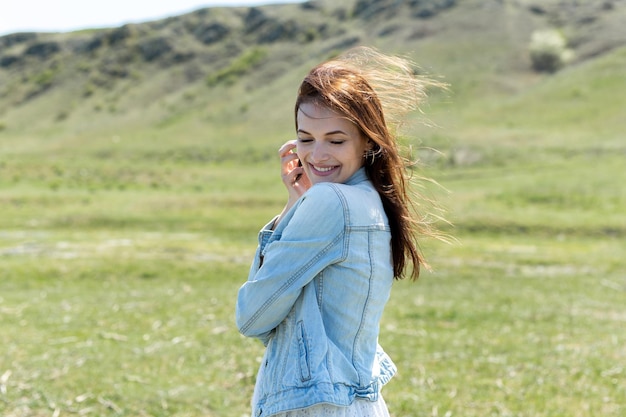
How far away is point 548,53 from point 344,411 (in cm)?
8057

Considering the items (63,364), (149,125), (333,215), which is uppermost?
(333,215)

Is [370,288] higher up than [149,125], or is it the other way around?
[370,288]

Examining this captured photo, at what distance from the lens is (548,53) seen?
253 ft

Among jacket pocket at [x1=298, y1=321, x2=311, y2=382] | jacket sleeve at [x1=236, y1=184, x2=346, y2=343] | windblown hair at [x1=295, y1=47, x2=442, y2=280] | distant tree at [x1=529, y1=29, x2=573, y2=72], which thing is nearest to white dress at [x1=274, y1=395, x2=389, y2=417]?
jacket pocket at [x1=298, y1=321, x2=311, y2=382]

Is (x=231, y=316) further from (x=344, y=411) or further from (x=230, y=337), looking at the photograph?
(x=344, y=411)

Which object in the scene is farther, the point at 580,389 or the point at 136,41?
the point at 136,41

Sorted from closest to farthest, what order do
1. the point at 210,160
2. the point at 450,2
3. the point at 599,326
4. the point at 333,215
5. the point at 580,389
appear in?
the point at 333,215 < the point at 580,389 < the point at 599,326 < the point at 210,160 < the point at 450,2

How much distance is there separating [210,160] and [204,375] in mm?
50230

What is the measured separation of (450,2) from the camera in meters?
98.3

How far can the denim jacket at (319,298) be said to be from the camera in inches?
112

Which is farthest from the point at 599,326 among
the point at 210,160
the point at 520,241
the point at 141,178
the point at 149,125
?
the point at 149,125

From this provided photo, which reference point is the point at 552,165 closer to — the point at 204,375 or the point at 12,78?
the point at 204,375

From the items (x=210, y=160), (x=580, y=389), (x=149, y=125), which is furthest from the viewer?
(x=149, y=125)

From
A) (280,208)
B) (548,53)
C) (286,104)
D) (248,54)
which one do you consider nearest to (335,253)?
(280,208)
